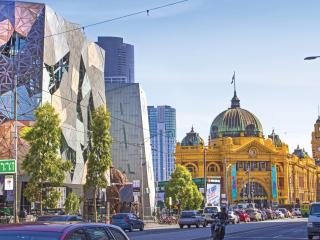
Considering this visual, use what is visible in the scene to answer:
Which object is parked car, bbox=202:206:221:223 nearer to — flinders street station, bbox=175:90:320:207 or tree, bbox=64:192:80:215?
tree, bbox=64:192:80:215

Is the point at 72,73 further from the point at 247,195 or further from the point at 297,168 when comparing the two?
the point at 297,168

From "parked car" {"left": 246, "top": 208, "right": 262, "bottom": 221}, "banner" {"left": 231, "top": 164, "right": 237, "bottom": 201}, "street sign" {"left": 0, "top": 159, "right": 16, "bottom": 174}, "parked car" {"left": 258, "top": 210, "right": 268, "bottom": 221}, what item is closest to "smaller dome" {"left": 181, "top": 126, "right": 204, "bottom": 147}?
"banner" {"left": 231, "top": 164, "right": 237, "bottom": 201}

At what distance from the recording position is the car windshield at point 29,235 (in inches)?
280

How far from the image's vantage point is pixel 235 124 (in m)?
145

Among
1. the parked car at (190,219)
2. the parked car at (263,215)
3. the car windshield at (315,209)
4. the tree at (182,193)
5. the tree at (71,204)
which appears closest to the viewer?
the car windshield at (315,209)

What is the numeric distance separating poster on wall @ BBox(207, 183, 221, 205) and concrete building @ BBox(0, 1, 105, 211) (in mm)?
25339

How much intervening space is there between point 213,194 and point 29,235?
92.3m

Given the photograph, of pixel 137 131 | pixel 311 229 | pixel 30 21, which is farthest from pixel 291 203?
pixel 311 229

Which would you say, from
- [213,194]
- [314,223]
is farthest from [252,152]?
[314,223]

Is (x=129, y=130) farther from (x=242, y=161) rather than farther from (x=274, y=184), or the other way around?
(x=274, y=184)

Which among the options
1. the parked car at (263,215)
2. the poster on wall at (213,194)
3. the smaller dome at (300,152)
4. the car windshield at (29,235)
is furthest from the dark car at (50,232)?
the smaller dome at (300,152)

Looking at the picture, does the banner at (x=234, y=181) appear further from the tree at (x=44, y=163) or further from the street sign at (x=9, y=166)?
the street sign at (x=9, y=166)

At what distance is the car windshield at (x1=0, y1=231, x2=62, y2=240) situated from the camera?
7117mm

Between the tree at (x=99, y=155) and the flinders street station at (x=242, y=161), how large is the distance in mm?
73416
